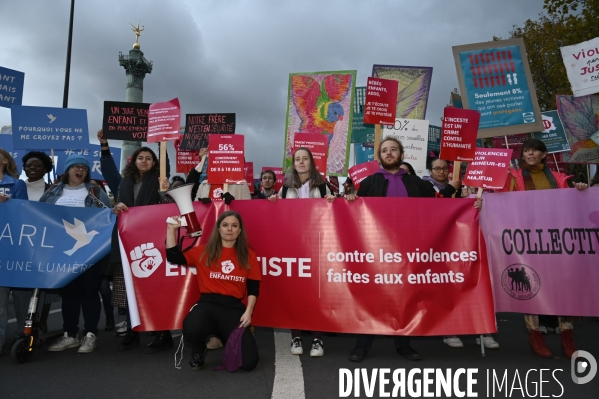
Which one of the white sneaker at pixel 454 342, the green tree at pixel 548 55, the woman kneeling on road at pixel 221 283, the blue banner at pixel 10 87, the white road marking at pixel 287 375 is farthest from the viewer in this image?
the green tree at pixel 548 55

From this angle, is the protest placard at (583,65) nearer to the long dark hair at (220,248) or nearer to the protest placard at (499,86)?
the protest placard at (499,86)

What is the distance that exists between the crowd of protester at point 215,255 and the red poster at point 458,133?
1.53 feet

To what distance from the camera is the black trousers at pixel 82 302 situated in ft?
14.9

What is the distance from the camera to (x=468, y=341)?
503 centimetres

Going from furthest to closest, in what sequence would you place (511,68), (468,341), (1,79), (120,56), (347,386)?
1. (120,56)
2. (1,79)
3. (511,68)
4. (468,341)
5. (347,386)

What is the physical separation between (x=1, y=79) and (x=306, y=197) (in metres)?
5.40

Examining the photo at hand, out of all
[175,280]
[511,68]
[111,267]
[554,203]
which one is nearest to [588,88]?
[511,68]

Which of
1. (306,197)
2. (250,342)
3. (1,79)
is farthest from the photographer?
(1,79)

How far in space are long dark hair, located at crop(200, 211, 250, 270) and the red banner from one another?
375 millimetres

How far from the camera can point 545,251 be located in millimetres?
4254

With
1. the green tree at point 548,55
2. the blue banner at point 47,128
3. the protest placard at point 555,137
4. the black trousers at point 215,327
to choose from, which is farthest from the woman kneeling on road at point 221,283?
the green tree at point 548,55

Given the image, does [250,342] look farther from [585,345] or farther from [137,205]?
[585,345]

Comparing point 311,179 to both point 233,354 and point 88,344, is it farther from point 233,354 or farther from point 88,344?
point 88,344

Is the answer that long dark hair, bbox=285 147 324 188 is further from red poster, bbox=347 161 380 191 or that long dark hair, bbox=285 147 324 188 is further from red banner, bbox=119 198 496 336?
red poster, bbox=347 161 380 191
